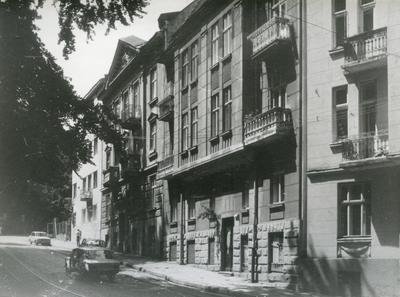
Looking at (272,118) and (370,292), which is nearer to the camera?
(370,292)

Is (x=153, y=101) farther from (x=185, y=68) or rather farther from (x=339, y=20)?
(x=339, y=20)

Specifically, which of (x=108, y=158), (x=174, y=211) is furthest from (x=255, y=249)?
(x=108, y=158)

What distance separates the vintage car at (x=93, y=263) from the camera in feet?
76.5

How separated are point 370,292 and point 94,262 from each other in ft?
34.6

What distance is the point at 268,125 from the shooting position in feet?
75.7

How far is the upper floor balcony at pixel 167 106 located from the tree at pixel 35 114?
9489 millimetres

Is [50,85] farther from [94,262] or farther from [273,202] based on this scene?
[273,202]

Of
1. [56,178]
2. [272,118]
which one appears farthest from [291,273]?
[56,178]

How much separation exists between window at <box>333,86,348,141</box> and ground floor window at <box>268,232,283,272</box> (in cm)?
471

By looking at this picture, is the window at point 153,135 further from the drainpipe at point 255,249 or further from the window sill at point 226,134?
the drainpipe at point 255,249

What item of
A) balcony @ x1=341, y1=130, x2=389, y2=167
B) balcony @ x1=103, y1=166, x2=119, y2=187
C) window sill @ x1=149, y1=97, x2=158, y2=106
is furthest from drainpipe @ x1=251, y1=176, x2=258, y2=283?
balcony @ x1=103, y1=166, x2=119, y2=187

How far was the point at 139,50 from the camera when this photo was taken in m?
41.4

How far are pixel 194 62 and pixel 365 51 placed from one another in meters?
13.9

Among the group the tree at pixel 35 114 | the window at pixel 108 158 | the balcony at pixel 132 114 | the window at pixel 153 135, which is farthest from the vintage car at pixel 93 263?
the window at pixel 108 158
